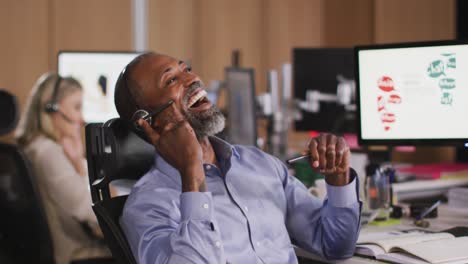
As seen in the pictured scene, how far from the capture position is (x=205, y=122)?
5.83ft

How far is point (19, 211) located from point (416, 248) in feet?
5.02

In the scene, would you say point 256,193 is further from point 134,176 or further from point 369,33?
point 369,33

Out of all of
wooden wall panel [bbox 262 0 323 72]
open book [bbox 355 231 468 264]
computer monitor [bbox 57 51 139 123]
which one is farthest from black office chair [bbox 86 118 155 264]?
wooden wall panel [bbox 262 0 323 72]

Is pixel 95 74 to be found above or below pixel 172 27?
below

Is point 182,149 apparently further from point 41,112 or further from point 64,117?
point 64,117

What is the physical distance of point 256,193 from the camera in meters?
1.78

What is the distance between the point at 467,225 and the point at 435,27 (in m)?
2.51

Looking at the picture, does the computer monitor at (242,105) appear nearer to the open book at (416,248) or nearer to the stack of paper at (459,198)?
the stack of paper at (459,198)

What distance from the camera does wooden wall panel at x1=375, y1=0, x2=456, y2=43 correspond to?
425 centimetres

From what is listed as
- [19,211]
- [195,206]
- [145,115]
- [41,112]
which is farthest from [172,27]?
[195,206]

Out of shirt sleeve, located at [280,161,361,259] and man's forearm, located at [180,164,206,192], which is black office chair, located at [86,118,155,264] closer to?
man's forearm, located at [180,164,206,192]

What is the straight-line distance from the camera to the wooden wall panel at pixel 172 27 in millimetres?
5489

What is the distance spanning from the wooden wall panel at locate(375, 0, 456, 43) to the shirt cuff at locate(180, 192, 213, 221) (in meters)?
3.09

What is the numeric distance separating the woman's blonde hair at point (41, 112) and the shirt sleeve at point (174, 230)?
162 centimetres
